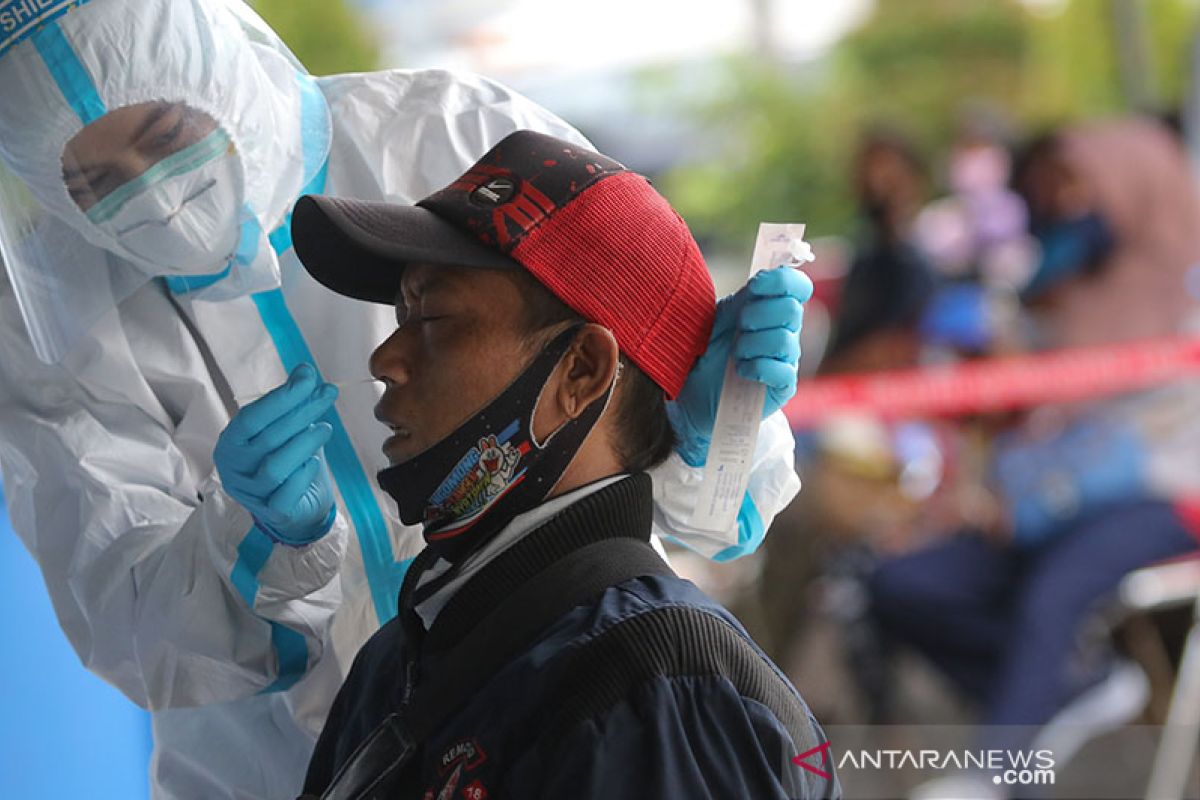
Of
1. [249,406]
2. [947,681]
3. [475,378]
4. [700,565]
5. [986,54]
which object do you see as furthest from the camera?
[986,54]

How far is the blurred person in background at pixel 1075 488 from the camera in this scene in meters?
4.16

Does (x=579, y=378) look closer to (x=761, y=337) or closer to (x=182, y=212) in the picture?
(x=761, y=337)

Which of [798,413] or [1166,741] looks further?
[798,413]

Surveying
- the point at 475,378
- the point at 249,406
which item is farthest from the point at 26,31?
the point at 475,378

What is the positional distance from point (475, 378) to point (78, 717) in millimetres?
1111

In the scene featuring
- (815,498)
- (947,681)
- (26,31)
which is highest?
A: (26,31)

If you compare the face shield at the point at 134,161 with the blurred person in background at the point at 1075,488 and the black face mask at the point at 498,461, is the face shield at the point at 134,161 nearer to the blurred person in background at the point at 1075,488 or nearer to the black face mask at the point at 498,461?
the black face mask at the point at 498,461

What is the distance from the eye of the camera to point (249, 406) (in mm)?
1480

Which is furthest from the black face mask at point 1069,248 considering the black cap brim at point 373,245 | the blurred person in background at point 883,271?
the black cap brim at point 373,245

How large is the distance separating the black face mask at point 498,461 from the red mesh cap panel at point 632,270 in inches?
1.7

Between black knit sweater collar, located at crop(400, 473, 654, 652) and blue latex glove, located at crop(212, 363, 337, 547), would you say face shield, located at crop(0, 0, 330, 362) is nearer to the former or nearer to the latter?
blue latex glove, located at crop(212, 363, 337, 547)

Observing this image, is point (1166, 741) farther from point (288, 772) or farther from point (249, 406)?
point (249, 406)

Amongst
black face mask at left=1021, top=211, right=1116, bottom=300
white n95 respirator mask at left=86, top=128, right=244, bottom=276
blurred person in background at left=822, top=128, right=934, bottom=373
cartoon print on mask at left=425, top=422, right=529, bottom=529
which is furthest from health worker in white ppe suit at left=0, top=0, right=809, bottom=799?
black face mask at left=1021, top=211, right=1116, bottom=300

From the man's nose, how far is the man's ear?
133 mm
